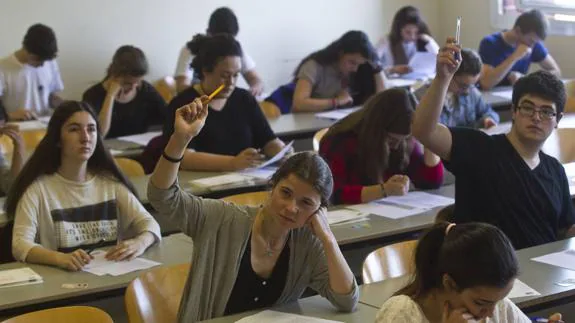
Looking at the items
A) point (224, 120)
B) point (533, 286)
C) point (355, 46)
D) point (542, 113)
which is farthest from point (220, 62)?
point (533, 286)

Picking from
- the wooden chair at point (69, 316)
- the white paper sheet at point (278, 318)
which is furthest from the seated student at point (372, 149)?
the wooden chair at point (69, 316)

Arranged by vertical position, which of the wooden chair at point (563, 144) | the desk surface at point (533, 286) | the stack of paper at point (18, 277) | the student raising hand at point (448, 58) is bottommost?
the wooden chair at point (563, 144)

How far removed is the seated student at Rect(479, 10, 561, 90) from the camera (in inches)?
261

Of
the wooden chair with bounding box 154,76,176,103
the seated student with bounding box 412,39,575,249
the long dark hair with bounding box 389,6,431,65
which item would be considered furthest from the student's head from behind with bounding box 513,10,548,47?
the seated student with bounding box 412,39,575,249

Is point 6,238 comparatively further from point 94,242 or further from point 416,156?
point 416,156

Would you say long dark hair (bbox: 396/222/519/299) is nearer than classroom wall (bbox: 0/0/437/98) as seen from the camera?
Yes

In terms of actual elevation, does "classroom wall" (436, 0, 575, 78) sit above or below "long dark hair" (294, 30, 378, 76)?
below

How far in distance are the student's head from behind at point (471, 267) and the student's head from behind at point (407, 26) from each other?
5.60 m

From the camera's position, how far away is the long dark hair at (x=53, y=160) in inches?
130

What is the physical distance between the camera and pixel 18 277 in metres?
2.96

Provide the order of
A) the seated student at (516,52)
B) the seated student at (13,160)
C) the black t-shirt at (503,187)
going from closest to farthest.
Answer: the black t-shirt at (503,187) < the seated student at (13,160) < the seated student at (516,52)

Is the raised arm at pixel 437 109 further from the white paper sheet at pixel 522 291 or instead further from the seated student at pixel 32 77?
the seated student at pixel 32 77

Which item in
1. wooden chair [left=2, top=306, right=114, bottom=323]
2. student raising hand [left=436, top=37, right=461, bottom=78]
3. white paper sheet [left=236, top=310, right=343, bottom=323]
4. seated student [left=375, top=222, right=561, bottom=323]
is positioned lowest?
white paper sheet [left=236, top=310, right=343, bottom=323]

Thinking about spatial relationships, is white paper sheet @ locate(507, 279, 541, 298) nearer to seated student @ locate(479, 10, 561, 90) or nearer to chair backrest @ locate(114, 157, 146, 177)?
chair backrest @ locate(114, 157, 146, 177)
